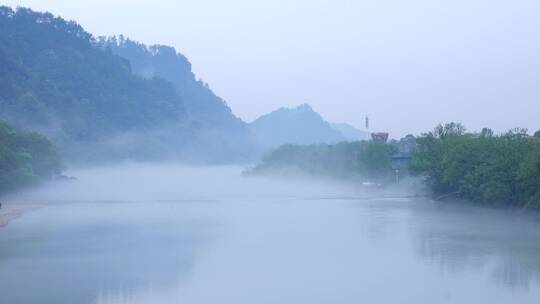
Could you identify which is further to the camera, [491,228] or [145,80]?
A: [145,80]

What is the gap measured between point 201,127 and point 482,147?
42574 mm

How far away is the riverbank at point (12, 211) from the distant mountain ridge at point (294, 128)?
56.7m

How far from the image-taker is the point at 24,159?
21.3 m

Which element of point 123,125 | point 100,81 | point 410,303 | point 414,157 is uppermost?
point 100,81

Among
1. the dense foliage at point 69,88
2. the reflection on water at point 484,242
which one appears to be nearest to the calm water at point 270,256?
the reflection on water at point 484,242

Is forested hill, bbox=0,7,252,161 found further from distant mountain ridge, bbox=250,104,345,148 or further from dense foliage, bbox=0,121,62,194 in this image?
distant mountain ridge, bbox=250,104,345,148

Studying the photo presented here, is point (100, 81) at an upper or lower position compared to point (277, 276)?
upper

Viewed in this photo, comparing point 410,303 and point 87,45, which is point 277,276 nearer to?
point 410,303

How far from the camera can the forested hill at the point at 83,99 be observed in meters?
37.5

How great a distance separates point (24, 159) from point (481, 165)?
529 inches

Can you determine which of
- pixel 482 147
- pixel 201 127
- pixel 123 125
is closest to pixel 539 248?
pixel 482 147

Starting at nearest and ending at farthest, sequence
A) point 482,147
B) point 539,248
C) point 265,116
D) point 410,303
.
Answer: point 410,303 < point 539,248 < point 482,147 < point 265,116

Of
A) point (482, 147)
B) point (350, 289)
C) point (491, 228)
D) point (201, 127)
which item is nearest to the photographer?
point (350, 289)

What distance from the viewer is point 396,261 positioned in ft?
32.0
